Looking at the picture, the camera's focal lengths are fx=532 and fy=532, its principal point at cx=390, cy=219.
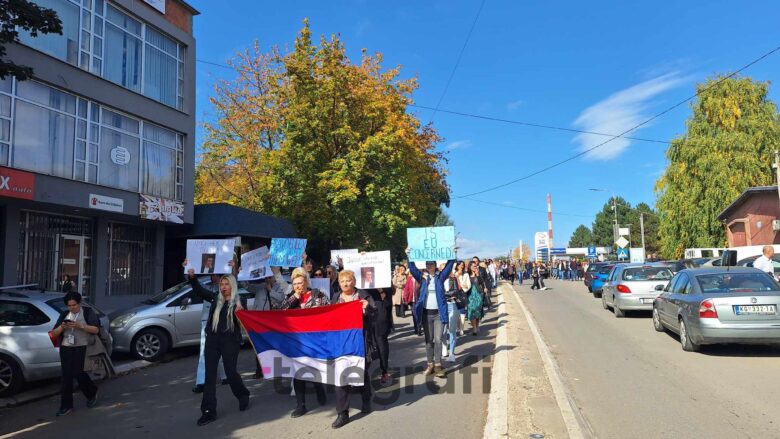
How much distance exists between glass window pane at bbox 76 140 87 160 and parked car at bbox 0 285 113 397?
930 cm

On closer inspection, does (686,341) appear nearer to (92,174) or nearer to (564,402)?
(564,402)

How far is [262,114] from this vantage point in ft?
95.0

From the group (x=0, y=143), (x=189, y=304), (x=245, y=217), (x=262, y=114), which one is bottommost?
(x=189, y=304)

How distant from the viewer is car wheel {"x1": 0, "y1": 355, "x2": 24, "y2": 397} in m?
7.71

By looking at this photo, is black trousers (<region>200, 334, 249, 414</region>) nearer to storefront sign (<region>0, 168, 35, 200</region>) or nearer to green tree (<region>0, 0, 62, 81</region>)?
green tree (<region>0, 0, 62, 81</region>)

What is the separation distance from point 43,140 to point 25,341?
973 cm

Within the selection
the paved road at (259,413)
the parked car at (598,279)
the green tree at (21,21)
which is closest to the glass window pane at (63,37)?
the green tree at (21,21)

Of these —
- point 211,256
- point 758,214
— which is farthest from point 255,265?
point 758,214

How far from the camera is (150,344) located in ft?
34.4

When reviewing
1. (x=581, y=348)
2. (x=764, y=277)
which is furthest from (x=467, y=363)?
(x=764, y=277)

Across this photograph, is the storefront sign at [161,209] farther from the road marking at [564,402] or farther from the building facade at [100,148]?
the road marking at [564,402]

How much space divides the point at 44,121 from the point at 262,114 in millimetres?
14134

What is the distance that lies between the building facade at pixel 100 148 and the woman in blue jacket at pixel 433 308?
1151 centimetres

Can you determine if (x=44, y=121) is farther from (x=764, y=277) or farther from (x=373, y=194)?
(x=764, y=277)
